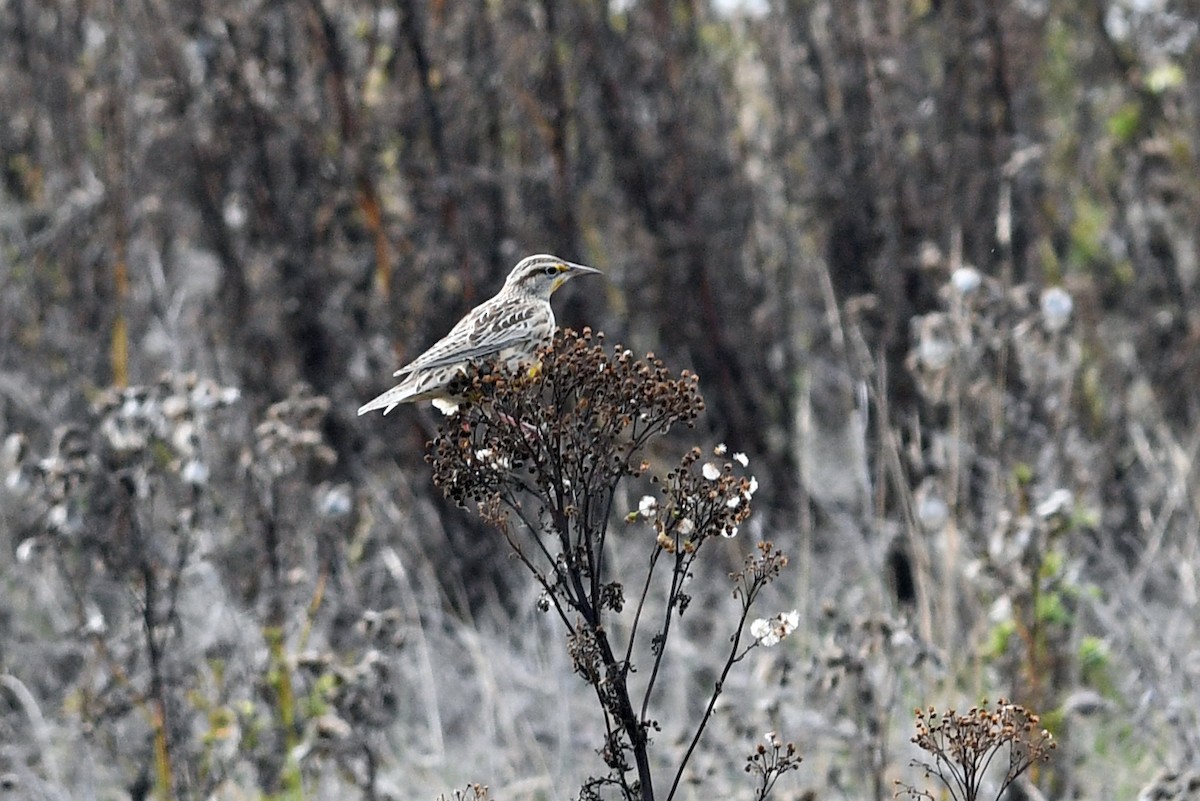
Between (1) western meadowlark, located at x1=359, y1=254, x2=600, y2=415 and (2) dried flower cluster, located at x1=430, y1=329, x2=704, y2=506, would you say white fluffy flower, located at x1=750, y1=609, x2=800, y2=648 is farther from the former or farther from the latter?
(1) western meadowlark, located at x1=359, y1=254, x2=600, y2=415

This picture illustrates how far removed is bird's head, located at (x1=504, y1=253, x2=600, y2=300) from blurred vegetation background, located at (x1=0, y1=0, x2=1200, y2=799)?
1.41 metres

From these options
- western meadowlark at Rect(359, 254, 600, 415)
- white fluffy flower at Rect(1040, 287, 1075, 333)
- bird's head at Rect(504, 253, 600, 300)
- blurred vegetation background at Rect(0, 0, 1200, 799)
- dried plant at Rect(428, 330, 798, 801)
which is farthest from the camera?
blurred vegetation background at Rect(0, 0, 1200, 799)

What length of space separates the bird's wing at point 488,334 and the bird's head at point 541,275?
0.29 meters

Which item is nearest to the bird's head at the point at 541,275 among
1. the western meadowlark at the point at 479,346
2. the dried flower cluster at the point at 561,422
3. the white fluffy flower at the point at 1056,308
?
the western meadowlark at the point at 479,346

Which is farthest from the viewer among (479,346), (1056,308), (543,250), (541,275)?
(543,250)

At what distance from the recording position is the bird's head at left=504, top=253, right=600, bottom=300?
→ 394 centimetres

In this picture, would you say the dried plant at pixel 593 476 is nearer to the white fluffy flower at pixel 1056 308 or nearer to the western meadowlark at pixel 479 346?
the western meadowlark at pixel 479 346

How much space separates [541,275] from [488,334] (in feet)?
1.78

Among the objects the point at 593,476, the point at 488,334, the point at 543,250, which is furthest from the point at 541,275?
the point at 543,250

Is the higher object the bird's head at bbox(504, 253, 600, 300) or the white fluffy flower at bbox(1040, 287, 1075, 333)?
the white fluffy flower at bbox(1040, 287, 1075, 333)

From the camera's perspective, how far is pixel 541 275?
13.1ft

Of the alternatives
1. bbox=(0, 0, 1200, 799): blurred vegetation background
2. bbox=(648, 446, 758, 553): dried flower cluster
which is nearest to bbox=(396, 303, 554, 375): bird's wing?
bbox=(648, 446, 758, 553): dried flower cluster

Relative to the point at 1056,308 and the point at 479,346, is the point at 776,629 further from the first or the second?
the point at 1056,308

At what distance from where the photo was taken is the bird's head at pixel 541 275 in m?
3.94
